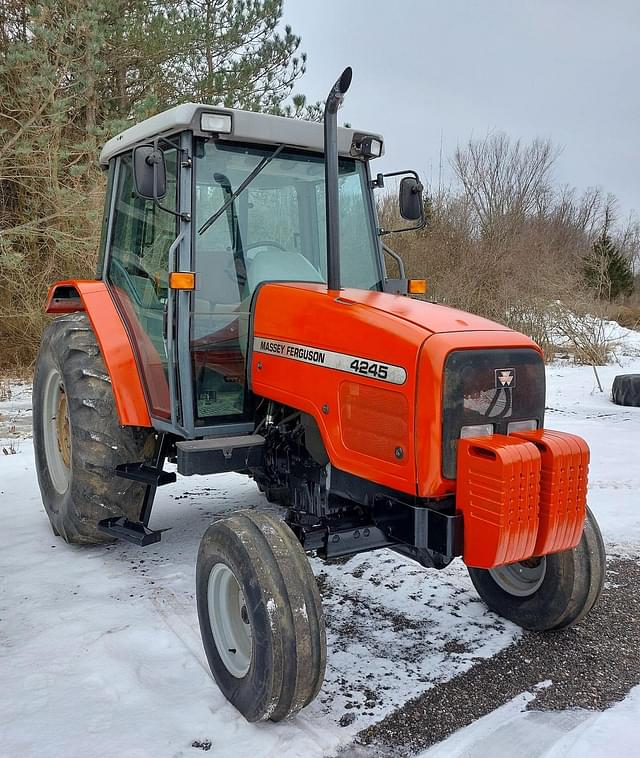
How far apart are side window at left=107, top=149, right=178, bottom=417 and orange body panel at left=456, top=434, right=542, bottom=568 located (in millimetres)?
1648

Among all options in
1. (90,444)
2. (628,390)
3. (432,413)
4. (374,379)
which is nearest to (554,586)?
(432,413)

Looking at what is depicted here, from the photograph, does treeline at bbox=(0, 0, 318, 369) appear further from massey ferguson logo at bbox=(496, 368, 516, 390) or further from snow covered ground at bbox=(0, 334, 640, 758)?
massey ferguson logo at bbox=(496, 368, 516, 390)

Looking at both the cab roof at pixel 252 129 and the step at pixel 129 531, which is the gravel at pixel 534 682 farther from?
the cab roof at pixel 252 129

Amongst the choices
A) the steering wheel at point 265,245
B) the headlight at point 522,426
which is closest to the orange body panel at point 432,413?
the headlight at point 522,426

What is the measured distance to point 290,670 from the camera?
2.29 meters

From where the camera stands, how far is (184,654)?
288cm

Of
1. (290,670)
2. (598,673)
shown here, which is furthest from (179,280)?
(598,673)

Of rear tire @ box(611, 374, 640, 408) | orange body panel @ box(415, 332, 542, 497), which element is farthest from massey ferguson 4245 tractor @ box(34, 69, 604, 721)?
rear tire @ box(611, 374, 640, 408)

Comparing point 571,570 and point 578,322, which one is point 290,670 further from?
point 578,322

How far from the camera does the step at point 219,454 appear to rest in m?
3.07

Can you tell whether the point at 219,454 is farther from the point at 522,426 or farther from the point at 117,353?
the point at 522,426

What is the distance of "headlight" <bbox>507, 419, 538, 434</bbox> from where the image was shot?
101 inches

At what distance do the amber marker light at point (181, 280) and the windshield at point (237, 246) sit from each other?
0.14 meters

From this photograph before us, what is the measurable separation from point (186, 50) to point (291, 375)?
35.9ft
